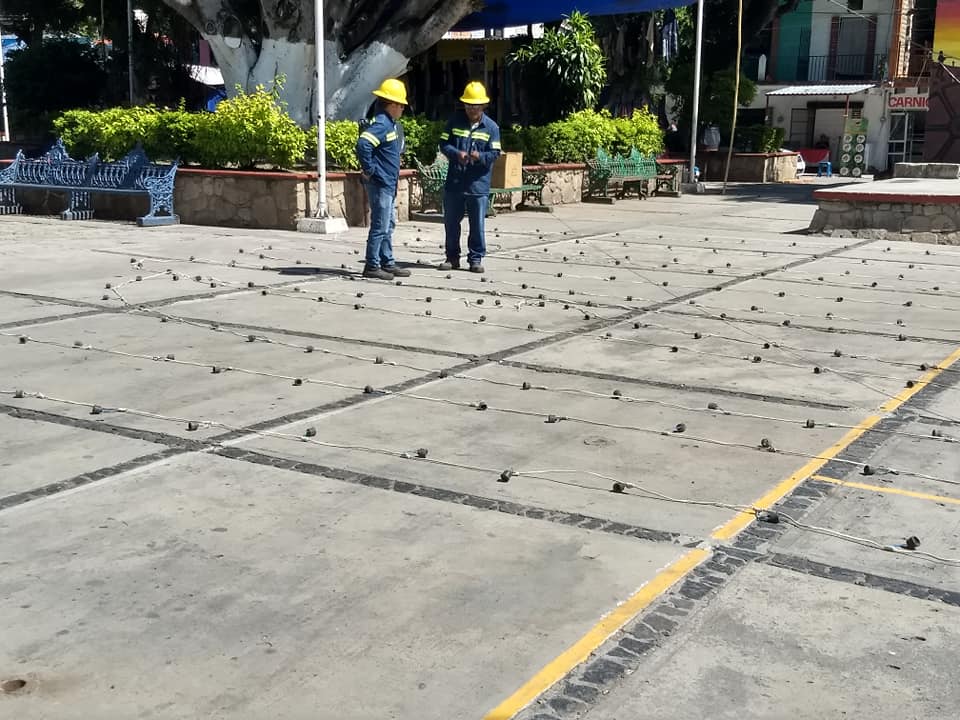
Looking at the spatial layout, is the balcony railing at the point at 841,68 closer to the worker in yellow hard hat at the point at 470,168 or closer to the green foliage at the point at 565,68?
the green foliage at the point at 565,68

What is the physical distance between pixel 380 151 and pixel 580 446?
638 centimetres

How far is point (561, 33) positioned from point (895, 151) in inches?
1017

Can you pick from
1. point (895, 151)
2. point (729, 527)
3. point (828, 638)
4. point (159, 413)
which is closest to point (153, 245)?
point (159, 413)

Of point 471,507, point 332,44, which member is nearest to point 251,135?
point 332,44

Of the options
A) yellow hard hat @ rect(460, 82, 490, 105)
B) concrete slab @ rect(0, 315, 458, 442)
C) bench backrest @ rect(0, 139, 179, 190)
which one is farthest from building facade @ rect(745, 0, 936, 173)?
concrete slab @ rect(0, 315, 458, 442)

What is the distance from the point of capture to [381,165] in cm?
1189

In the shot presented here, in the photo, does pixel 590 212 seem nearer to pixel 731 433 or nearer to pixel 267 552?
pixel 731 433

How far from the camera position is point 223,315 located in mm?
9938

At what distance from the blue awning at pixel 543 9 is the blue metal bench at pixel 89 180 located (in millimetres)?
11272

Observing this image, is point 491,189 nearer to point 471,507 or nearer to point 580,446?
point 580,446

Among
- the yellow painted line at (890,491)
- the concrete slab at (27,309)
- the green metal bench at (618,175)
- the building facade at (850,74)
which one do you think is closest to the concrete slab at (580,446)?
the yellow painted line at (890,491)

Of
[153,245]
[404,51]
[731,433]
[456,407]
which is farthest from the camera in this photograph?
[404,51]

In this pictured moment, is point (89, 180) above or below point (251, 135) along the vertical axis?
below

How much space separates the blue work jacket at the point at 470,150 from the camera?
1245cm
